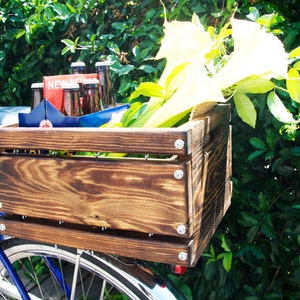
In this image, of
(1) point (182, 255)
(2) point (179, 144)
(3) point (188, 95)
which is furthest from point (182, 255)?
(3) point (188, 95)

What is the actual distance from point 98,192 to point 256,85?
0.45m

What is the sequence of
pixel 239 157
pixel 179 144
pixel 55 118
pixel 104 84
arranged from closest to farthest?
pixel 179 144 → pixel 55 118 → pixel 104 84 → pixel 239 157

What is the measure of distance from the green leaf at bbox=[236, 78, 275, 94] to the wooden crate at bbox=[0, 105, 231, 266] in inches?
4.4

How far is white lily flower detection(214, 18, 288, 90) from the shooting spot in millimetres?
953

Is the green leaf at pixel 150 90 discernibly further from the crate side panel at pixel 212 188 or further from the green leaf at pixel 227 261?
the green leaf at pixel 227 261

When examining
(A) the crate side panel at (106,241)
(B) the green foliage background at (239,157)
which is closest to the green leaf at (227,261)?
(B) the green foliage background at (239,157)

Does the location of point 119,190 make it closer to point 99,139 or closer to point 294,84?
point 99,139

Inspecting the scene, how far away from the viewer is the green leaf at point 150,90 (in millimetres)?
1072

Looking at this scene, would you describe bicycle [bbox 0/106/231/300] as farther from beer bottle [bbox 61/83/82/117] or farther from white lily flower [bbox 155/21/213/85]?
beer bottle [bbox 61/83/82/117]

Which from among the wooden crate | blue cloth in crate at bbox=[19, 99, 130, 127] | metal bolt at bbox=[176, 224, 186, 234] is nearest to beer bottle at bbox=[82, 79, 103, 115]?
blue cloth in crate at bbox=[19, 99, 130, 127]

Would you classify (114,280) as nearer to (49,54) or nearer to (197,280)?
(197,280)

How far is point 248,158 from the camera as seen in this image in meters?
1.59

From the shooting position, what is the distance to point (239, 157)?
169 cm

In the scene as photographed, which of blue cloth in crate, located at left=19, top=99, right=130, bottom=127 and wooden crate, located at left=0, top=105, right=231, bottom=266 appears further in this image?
blue cloth in crate, located at left=19, top=99, right=130, bottom=127
